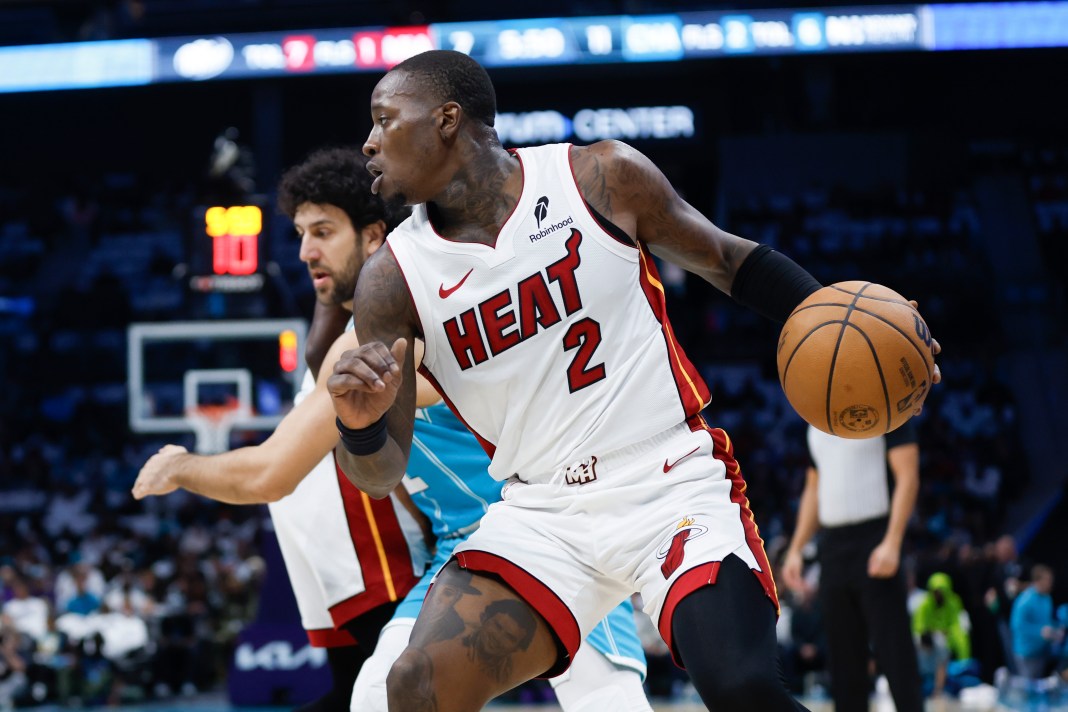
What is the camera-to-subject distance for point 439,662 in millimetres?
2932

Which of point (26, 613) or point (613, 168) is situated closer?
point (613, 168)

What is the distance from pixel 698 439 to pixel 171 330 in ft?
30.6

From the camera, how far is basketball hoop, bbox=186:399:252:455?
451 inches

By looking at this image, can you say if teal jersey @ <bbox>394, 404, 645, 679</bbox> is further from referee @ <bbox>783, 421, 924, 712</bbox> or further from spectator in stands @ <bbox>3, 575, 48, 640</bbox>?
spectator in stands @ <bbox>3, 575, 48, 640</bbox>

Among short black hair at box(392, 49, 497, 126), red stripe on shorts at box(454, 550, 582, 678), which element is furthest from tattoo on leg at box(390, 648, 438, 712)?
short black hair at box(392, 49, 497, 126)

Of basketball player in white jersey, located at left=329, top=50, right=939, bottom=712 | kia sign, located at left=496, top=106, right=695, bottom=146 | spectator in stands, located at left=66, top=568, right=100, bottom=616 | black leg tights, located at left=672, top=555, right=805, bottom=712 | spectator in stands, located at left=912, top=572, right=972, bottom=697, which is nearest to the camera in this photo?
black leg tights, located at left=672, top=555, right=805, bottom=712

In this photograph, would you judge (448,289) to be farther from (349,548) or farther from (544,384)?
(349,548)

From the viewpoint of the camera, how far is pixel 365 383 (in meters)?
2.85

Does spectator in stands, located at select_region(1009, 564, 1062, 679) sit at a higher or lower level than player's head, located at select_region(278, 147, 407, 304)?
lower

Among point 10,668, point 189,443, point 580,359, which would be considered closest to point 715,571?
point 580,359

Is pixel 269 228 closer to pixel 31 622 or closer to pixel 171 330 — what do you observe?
pixel 171 330

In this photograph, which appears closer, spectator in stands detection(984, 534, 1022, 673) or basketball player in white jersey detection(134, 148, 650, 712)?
basketball player in white jersey detection(134, 148, 650, 712)

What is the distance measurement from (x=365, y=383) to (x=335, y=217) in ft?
4.66

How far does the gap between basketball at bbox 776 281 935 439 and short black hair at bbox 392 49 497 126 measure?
0.99 metres
